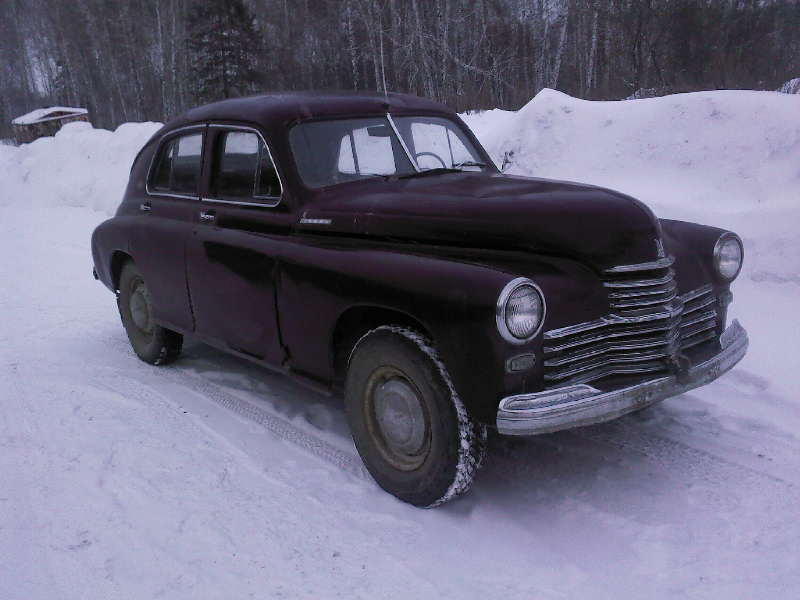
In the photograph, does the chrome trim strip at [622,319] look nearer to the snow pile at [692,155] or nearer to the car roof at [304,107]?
the car roof at [304,107]

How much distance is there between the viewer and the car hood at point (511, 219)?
10.1 ft

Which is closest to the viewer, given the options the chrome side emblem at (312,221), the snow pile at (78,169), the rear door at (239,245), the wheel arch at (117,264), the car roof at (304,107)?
A: the chrome side emblem at (312,221)

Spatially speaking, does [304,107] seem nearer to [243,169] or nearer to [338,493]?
[243,169]

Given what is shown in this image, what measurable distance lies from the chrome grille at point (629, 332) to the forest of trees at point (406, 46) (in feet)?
43.1

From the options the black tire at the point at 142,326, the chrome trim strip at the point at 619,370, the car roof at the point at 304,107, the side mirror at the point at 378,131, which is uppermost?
the car roof at the point at 304,107

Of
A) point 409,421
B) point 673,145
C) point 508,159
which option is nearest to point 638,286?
point 409,421

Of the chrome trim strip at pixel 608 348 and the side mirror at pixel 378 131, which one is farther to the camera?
the side mirror at pixel 378 131

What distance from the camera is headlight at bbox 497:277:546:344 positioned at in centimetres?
268

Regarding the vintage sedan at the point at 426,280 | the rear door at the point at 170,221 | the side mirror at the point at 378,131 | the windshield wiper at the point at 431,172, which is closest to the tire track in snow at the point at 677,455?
the vintage sedan at the point at 426,280

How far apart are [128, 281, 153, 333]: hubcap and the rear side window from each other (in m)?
0.80

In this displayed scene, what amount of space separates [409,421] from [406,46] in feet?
77.7

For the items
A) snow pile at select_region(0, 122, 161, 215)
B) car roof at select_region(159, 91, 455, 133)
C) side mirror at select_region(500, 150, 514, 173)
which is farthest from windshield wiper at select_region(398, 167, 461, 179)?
snow pile at select_region(0, 122, 161, 215)

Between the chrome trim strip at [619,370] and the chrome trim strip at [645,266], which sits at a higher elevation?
the chrome trim strip at [645,266]

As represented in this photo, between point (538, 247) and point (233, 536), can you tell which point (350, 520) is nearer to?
point (233, 536)
